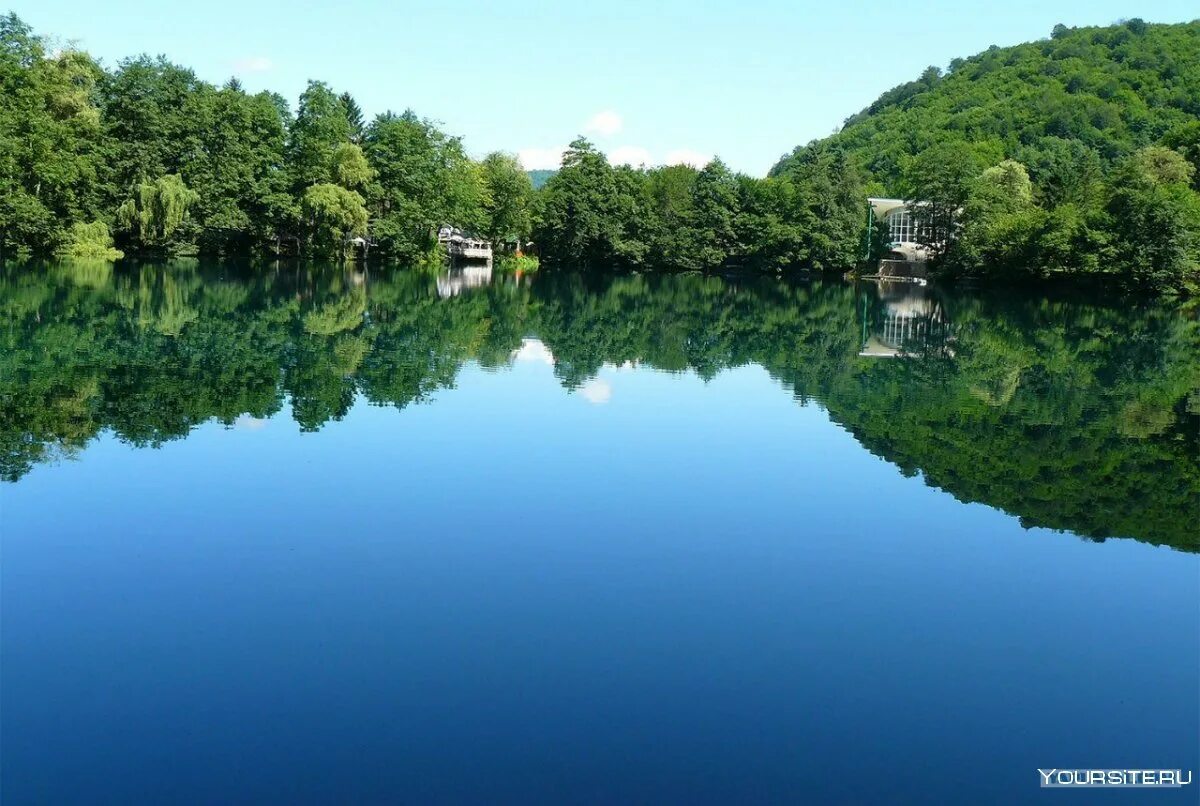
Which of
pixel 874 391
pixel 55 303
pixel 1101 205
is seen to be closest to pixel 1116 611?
pixel 874 391

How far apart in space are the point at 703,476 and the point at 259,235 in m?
55.3

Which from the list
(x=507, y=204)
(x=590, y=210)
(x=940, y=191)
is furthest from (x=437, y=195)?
(x=940, y=191)

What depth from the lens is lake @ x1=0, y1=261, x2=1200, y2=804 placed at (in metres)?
6.18

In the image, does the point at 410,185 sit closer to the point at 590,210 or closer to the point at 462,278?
the point at 462,278

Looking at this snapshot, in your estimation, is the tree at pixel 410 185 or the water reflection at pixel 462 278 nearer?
Answer: the water reflection at pixel 462 278

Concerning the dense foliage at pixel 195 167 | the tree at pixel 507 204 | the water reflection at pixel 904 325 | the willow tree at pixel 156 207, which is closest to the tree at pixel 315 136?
the dense foliage at pixel 195 167

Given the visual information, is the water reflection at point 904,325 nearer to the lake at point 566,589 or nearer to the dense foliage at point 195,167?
the lake at point 566,589

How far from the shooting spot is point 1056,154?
9144 cm

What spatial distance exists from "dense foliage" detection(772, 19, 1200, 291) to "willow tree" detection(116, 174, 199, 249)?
44119mm

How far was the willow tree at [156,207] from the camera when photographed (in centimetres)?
5369

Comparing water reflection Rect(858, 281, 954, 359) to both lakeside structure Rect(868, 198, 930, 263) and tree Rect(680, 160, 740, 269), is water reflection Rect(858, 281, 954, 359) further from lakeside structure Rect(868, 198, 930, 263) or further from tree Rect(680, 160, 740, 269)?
tree Rect(680, 160, 740, 269)

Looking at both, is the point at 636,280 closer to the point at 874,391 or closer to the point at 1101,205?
the point at 1101,205

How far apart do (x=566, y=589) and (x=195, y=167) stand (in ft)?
180

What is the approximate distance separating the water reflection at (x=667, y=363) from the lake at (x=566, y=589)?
0.15 m
